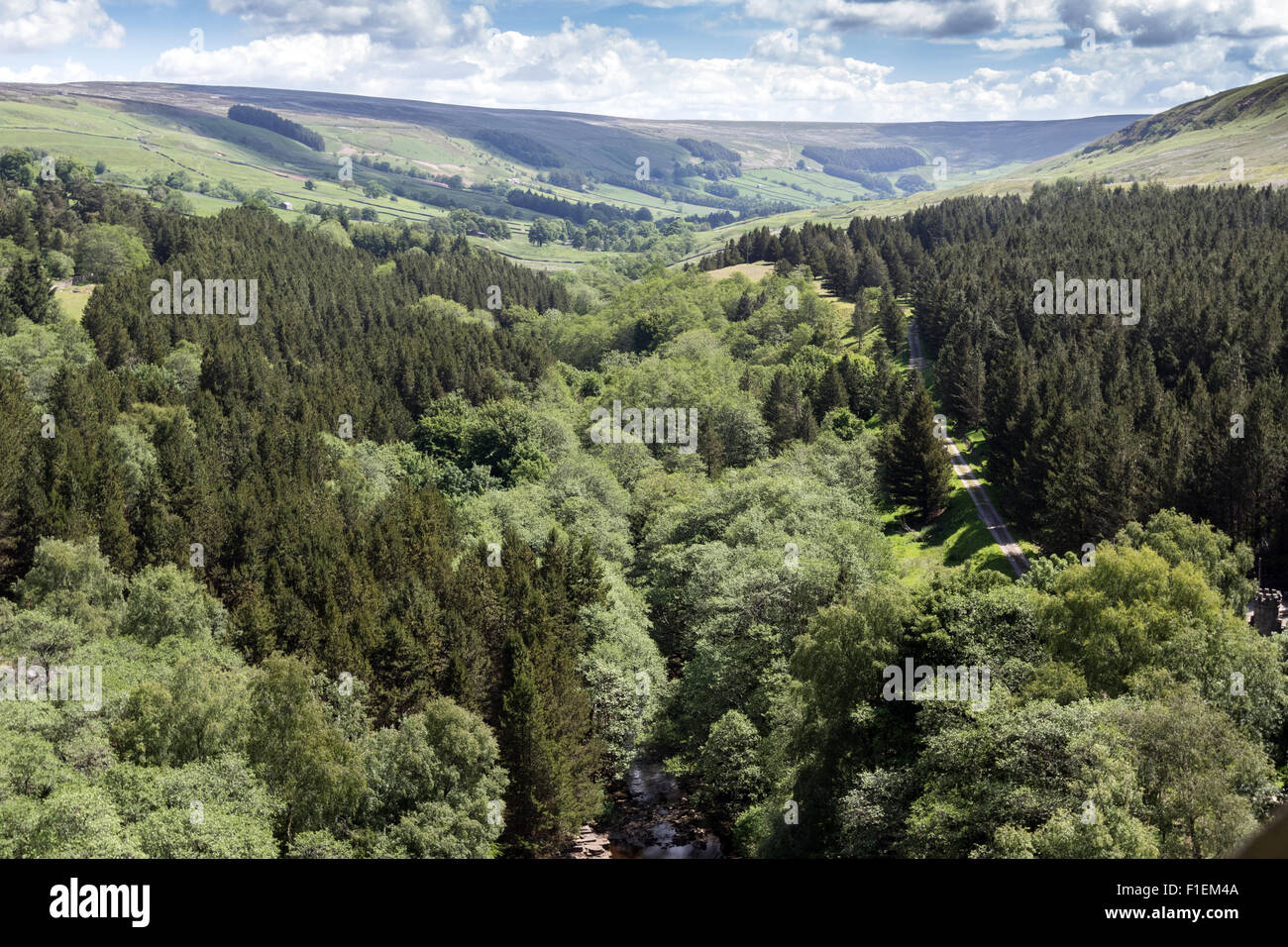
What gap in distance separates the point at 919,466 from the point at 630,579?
32.4 m

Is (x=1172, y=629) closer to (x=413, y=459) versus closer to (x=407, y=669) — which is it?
(x=407, y=669)

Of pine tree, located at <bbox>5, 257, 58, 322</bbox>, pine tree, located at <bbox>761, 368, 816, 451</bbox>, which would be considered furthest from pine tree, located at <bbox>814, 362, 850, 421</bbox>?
pine tree, located at <bbox>5, 257, 58, 322</bbox>

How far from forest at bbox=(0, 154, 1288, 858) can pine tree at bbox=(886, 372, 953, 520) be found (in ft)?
1.63

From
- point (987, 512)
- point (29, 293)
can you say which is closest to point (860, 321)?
point (987, 512)

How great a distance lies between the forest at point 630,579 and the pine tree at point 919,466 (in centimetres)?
50

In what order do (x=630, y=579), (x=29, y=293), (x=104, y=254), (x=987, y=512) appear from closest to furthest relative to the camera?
(x=630, y=579)
(x=987, y=512)
(x=29, y=293)
(x=104, y=254)

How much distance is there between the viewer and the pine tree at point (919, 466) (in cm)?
9956

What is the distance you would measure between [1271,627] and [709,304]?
129251 millimetres

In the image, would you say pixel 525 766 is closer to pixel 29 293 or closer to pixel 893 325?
pixel 29 293

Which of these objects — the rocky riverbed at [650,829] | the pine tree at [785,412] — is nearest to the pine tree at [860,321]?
the pine tree at [785,412]

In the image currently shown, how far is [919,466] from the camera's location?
330 ft

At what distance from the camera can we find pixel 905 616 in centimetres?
4625
